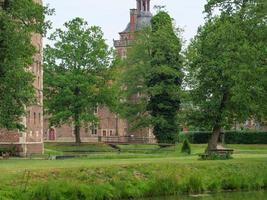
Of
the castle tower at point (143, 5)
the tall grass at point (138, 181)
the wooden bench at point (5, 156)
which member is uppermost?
the castle tower at point (143, 5)

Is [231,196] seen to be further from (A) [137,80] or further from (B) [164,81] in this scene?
(A) [137,80]

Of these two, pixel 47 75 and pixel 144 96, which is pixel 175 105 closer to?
pixel 144 96

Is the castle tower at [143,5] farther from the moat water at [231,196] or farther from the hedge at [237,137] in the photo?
the moat water at [231,196]

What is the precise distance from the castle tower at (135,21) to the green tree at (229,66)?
62972 mm

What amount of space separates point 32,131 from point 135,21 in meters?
58.2

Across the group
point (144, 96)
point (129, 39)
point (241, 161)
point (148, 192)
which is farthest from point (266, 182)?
point (129, 39)

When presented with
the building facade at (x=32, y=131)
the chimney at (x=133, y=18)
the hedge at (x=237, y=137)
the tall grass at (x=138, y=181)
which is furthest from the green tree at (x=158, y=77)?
the tall grass at (x=138, y=181)

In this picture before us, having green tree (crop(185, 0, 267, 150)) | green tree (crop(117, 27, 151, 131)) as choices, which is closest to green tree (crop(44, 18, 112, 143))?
green tree (crop(117, 27, 151, 131))

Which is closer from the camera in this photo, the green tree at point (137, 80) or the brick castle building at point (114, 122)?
the green tree at point (137, 80)

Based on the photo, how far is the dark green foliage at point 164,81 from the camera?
74562 mm

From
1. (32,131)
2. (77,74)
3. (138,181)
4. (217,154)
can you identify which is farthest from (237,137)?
(138,181)

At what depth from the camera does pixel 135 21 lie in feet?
385

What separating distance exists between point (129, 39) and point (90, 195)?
299 ft

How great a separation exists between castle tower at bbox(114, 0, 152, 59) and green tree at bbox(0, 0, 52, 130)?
244 feet
